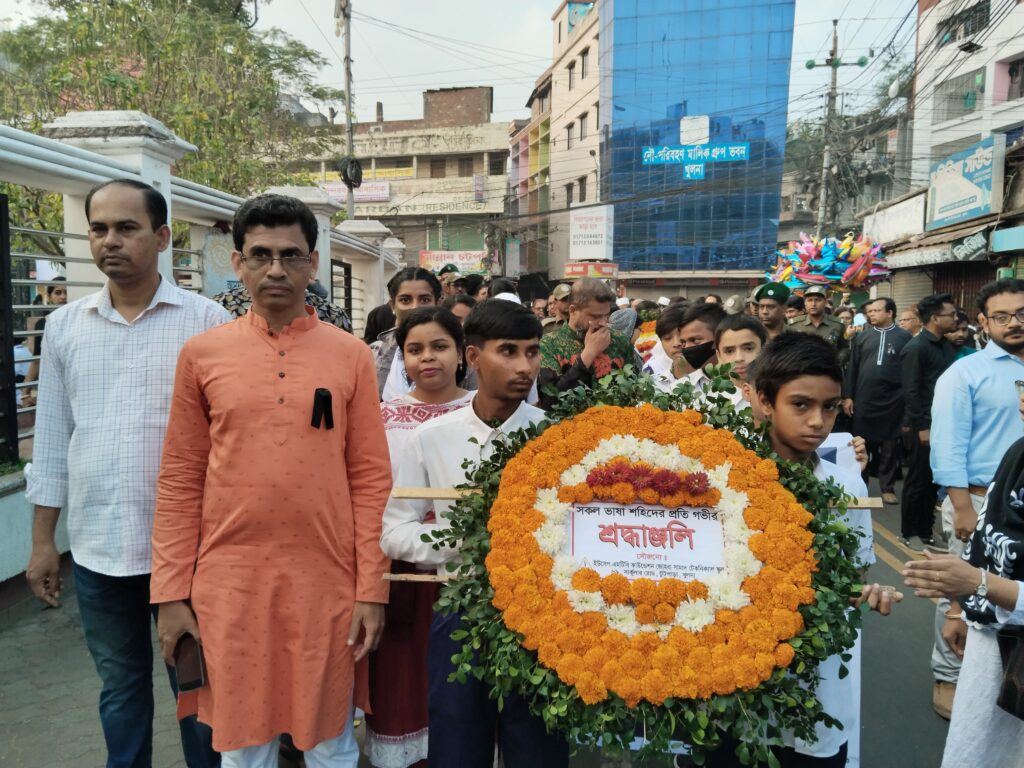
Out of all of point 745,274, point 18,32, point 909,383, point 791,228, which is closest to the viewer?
point 909,383

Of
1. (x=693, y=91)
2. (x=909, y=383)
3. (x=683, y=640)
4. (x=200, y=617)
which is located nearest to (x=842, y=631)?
(x=683, y=640)

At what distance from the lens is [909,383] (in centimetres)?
663

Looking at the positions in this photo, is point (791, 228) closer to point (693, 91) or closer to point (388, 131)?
point (693, 91)

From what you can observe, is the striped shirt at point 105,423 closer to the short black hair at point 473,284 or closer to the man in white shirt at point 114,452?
the man in white shirt at point 114,452

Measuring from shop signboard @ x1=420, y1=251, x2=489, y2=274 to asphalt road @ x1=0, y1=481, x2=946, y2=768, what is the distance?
3441 cm

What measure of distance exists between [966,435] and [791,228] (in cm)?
4655

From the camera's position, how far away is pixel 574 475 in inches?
77.2

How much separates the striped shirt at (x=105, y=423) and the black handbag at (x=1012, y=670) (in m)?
2.62

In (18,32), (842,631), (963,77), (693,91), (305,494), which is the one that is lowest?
(842,631)

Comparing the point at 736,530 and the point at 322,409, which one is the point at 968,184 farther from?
the point at 322,409

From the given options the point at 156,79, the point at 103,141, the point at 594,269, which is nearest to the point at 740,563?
the point at 103,141

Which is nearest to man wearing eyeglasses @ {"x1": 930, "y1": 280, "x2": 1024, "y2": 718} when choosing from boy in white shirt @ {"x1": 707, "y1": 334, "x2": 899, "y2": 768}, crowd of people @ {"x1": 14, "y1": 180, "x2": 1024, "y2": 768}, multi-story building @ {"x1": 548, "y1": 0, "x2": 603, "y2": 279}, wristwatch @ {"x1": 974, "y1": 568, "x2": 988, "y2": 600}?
crowd of people @ {"x1": 14, "y1": 180, "x2": 1024, "y2": 768}

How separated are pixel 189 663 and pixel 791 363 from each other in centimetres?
202

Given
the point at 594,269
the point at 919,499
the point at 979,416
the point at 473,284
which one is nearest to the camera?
the point at 979,416
